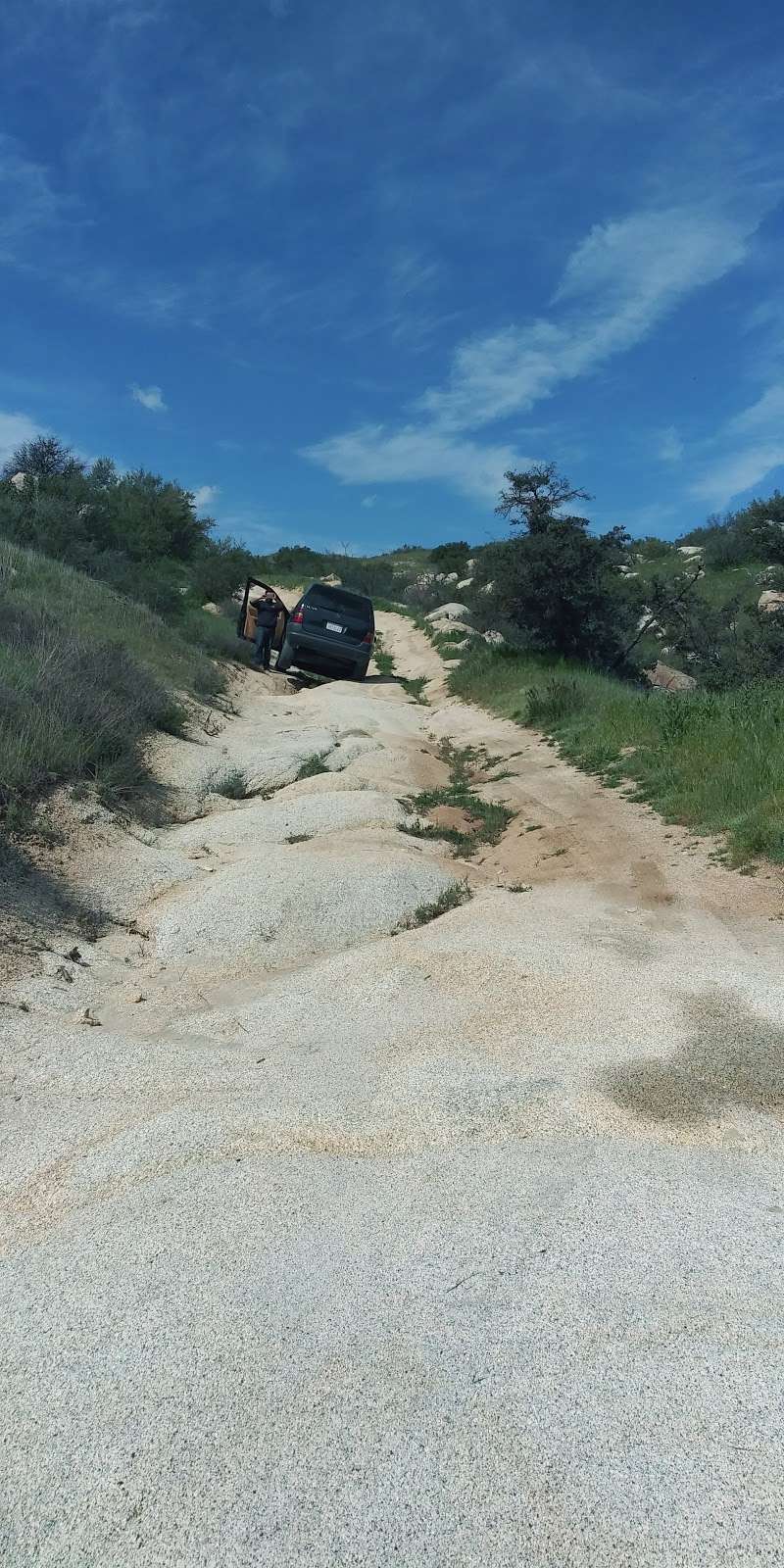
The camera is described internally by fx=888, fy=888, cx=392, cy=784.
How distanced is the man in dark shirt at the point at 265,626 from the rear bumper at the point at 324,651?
0.57 meters

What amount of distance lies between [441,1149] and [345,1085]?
2.02 ft

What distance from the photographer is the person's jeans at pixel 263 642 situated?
59.3 feet

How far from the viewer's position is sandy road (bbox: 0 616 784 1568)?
1.80 metres

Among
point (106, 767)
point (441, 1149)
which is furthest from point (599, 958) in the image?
point (106, 767)

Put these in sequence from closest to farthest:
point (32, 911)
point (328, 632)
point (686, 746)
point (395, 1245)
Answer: point (395, 1245), point (32, 911), point (686, 746), point (328, 632)

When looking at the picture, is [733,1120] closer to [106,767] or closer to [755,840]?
[755,840]

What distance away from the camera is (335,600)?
1773cm

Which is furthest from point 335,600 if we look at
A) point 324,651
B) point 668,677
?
point 668,677

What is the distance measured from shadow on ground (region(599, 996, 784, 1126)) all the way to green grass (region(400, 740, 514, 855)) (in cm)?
403

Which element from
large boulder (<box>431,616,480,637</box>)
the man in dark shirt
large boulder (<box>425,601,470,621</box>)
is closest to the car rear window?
the man in dark shirt

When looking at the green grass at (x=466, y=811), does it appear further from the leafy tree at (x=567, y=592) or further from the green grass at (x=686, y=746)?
the leafy tree at (x=567, y=592)

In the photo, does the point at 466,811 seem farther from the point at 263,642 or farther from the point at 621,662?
the point at 621,662

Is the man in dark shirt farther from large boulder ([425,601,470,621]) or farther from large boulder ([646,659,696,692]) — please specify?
large boulder ([425,601,470,621])

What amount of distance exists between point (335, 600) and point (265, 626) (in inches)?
61.2
